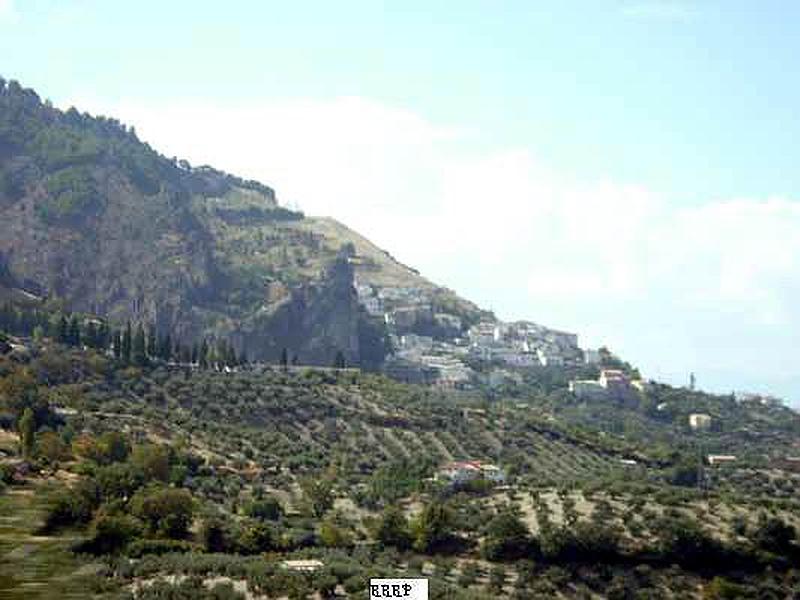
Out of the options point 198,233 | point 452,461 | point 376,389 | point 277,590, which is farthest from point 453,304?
point 277,590

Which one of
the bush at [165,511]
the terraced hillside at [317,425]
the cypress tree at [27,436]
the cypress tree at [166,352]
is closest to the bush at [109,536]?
the bush at [165,511]

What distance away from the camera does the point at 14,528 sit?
36.6 metres

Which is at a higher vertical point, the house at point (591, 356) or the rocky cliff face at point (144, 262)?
the rocky cliff face at point (144, 262)

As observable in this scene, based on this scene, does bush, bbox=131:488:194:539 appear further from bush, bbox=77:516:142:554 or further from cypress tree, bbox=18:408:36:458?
cypress tree, bbox=18:408:36:458

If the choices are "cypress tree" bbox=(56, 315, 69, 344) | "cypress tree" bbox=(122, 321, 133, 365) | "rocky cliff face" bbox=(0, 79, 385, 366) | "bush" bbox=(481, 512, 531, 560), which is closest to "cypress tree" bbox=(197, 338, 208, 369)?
"cypress tree" bbox=(122, 321, 133, 365)

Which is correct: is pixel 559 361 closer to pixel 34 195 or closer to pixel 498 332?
pixel 498 332

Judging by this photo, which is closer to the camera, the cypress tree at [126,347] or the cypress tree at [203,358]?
the cypress tree at [126,347]

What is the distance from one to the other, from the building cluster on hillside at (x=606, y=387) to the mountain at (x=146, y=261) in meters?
26.2

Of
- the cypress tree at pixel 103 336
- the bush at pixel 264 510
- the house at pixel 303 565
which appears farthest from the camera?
the cypress tree at pixel 103 336

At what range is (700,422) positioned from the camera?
123 metres

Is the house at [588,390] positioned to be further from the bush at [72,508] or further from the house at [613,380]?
the bush at [72,508]

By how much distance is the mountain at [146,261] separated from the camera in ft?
432

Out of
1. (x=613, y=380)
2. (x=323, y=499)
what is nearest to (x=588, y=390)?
(x=613, y=380)

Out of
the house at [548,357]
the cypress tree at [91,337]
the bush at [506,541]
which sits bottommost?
the bush at [506,541]
